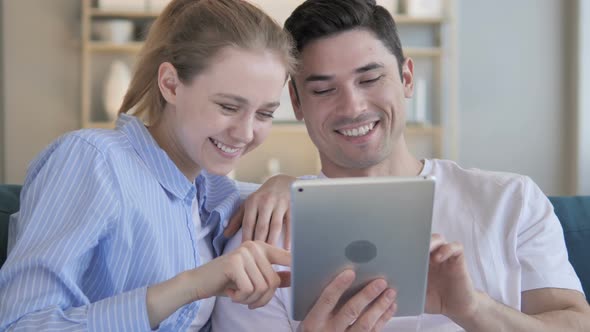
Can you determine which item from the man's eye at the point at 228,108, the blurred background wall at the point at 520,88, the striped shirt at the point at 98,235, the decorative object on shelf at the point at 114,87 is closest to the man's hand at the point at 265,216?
the striped shirt at the point at 98,235

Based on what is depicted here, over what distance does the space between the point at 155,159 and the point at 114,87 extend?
3.34 metres

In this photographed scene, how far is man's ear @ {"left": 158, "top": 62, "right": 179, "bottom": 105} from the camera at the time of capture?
1.46m

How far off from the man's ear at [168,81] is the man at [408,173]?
355 millimetres

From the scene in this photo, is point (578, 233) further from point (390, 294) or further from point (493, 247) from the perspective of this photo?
point (390, 294)

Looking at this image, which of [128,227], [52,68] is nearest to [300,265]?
[128,227]

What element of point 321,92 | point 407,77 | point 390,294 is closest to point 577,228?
point 407,77

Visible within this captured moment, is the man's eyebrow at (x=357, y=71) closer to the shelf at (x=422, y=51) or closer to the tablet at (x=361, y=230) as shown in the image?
the tablet at (x=361, y=230)

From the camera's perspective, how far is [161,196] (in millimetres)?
1366

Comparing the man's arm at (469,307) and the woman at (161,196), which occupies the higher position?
the woman at (161,196)

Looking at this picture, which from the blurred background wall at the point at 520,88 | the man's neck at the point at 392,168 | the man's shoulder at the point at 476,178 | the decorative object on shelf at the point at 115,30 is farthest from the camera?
the blurred background wall at the point at 520,88

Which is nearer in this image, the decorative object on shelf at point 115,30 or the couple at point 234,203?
the couple at point 234,203

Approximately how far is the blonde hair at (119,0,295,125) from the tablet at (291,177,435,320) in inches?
19.4

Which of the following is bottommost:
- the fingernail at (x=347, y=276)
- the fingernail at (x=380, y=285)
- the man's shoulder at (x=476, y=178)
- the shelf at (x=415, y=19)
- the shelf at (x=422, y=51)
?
the fingernail at (x=380, y=285)

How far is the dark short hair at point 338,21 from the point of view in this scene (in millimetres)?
1757
